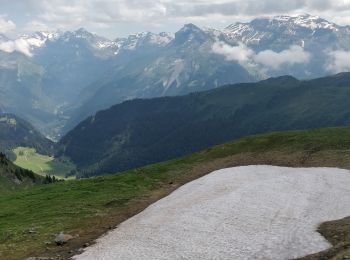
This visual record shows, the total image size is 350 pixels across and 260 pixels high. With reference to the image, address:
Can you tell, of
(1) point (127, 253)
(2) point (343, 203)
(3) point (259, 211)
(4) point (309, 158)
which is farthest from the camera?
(4) point (309, 158)

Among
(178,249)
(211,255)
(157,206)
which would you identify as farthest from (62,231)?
(211,255)

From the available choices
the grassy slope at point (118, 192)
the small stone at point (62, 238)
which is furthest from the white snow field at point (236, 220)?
the grassy slope at point (118, 192)

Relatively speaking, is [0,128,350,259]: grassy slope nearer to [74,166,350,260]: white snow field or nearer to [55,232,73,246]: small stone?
[55,232,73,246]: small stone

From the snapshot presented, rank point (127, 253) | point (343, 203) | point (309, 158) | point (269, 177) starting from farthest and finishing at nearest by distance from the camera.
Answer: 1. point (309, 158)
2. point (269, 177)
3. point (343, 203)
4. point (127, 253)

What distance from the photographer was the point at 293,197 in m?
53.1

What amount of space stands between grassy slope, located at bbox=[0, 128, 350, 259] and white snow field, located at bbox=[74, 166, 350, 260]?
4326 millimetres

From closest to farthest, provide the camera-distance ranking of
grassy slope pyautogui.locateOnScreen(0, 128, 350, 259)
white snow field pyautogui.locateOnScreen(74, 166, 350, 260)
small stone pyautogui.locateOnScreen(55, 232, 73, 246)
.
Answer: white snow field pyautogui.locateOnScreen(74, 166, 350, 260) < small stone pyautogui.locateOnScreen(55, 232, 73, 246) < grassy slope pyautogui.locateOnScreen(0, 128, 350, 259)

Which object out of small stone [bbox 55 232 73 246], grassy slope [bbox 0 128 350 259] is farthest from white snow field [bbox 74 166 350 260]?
A: grassy slope [bbox 0 128 350 259]

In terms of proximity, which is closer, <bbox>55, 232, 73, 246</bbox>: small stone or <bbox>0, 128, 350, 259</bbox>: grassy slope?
<bbox>55, 232, 73, 246</bbox>: small stone

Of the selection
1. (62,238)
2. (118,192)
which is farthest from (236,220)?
(118,192)

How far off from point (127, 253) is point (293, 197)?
22707 millimetres

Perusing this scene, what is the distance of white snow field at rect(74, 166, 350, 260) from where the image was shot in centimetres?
3781

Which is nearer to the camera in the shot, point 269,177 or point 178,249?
point 178,249

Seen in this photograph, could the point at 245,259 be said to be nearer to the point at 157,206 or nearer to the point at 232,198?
the point at 232,198
